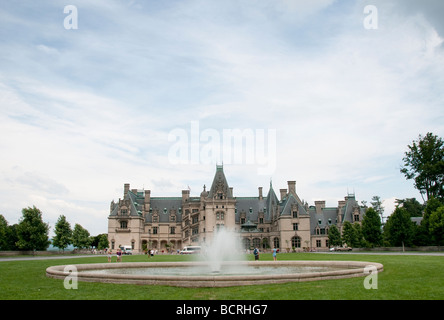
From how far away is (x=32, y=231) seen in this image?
6688 cm

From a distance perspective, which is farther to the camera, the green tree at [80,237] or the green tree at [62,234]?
the green tree at [80,237]

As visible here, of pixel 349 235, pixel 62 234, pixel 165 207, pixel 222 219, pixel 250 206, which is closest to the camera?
pixel 349 235

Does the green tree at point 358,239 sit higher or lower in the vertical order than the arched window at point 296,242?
higher

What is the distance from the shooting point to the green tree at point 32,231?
66.7 m

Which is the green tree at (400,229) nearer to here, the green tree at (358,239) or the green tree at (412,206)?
the green tree at (358,239)

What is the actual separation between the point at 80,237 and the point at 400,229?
65.1 meters

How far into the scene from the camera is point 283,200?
99.0 metres

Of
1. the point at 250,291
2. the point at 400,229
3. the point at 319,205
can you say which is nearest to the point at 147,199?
the point at 319,205

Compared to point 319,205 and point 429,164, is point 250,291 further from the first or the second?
point 319,205

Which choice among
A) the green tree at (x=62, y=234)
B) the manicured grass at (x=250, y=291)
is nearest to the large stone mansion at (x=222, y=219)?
the green tree at (x=62, y=234)

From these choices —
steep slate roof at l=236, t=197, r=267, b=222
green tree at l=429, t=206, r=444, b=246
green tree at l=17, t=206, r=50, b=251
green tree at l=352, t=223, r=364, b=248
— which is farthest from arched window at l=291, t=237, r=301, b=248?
green tree at l=17, t=206, r=50, b=251

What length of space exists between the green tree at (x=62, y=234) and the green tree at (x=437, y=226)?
224 feet
